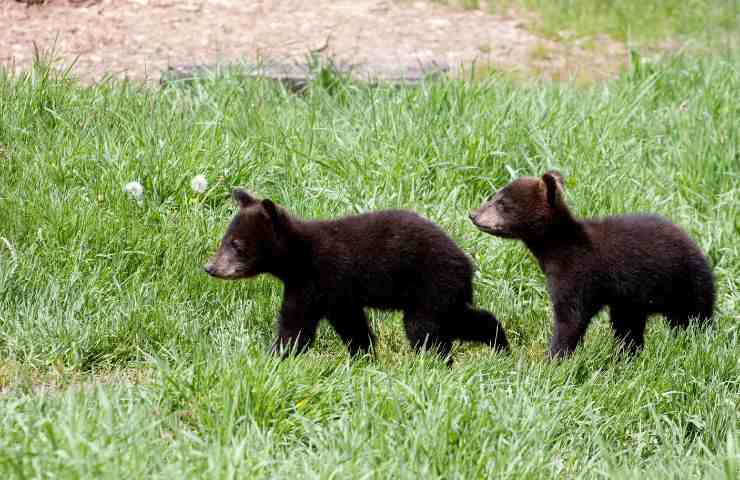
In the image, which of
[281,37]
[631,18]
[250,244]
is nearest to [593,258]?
[250,244]

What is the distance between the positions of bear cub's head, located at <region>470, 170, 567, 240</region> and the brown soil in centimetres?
289

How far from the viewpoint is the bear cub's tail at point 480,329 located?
571 cm

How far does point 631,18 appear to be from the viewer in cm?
1055

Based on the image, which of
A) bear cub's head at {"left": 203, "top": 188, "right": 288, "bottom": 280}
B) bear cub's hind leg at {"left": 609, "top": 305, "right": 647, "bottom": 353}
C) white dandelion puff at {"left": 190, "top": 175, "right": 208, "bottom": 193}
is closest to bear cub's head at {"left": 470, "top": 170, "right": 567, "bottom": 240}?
bear cub's hind leg at {"left": 609, "top": 305, "right": 647, "bottom": 353}

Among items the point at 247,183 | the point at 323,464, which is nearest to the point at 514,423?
the point at 323,464

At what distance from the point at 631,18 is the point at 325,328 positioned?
19.2 feet

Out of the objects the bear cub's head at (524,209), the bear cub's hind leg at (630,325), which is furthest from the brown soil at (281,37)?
the bear cub's hind leg at (630,325)

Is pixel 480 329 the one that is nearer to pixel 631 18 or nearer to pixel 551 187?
pixel 551 187

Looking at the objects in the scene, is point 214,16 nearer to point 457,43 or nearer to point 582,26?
point 457,43

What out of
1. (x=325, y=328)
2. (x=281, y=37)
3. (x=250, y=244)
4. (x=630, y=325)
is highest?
(x=281, y=37)

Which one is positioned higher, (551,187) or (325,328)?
(551,187)

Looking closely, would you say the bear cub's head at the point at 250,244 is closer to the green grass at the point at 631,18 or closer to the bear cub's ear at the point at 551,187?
the bear cub's ear at the point at 551,187

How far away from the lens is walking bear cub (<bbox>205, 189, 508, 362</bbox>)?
5441 millimetres

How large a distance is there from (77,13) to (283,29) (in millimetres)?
1722
